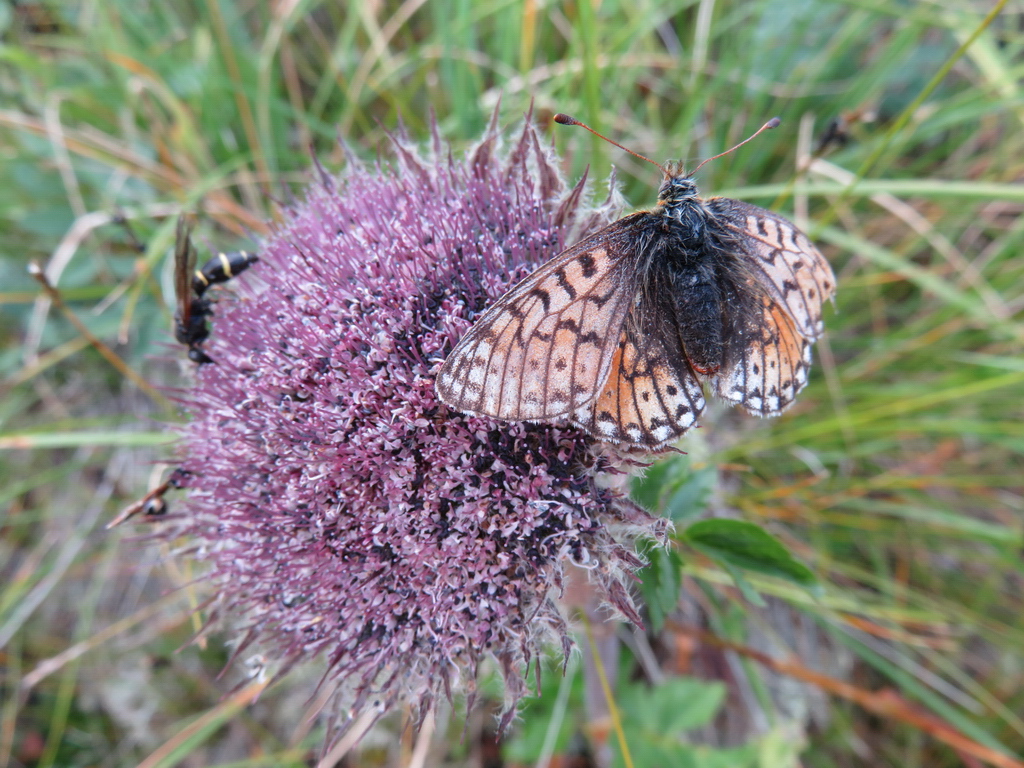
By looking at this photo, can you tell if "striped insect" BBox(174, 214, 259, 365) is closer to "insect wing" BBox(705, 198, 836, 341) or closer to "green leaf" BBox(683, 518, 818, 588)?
"insect wing" BBox(705, 198, 836, 341)

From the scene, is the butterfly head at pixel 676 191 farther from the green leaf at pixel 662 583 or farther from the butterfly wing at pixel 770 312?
the green leaf at pixel 662 583

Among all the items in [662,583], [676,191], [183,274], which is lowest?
[662,583]

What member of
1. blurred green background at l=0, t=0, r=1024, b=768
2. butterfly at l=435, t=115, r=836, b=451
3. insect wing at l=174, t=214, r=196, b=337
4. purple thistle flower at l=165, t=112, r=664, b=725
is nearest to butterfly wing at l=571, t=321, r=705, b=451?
butterfly at l=435, t=115, r=836, b=451

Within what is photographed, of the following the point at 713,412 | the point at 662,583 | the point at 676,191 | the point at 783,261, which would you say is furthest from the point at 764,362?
the point at 713,412

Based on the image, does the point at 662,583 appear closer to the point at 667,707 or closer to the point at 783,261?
the point at 783,261

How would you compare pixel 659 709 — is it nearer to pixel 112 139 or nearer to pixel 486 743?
pixel 486 743

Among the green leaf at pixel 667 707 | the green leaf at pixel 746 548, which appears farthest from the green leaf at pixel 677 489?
the green leaf at pixel 667 707
